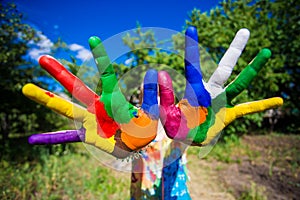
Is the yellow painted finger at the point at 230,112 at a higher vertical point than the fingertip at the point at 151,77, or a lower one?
lower

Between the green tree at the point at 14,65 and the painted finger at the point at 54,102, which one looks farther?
the green tree at the point at 14,65

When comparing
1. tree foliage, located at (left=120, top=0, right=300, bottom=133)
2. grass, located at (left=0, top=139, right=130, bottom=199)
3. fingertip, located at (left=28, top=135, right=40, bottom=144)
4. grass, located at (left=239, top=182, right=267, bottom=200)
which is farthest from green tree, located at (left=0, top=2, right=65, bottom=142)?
grass, located at (left=239, top=182, right=267, bottom=200)

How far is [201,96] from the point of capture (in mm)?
886

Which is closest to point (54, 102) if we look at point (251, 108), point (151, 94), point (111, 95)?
point (111, 95)

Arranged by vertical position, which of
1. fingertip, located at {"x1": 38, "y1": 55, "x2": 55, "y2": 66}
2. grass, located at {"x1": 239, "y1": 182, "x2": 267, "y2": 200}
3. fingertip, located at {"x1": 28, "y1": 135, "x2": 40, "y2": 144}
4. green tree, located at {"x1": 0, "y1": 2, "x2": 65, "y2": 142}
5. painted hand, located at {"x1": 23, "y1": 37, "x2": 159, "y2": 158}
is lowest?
grass, located at {"x1": 239, "y1": 182, "x2": 267, "y2": 200}

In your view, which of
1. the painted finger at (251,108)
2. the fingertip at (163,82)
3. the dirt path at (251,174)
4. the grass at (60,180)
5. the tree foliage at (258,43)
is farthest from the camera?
the tree foliage at (258,43)

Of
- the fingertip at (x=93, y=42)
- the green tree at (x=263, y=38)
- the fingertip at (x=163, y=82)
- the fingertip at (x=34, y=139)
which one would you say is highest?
the green tree at (x=263, y=38)

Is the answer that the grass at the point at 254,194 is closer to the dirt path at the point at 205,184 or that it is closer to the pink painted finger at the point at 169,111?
the dirt path at the point at 205,184

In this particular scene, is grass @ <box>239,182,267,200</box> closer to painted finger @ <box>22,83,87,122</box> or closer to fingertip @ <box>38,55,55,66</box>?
painted finger @ <box>22,83,87,122</box>

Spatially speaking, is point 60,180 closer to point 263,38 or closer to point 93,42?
point 93,42

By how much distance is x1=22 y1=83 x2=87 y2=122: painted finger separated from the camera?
2.39 feet

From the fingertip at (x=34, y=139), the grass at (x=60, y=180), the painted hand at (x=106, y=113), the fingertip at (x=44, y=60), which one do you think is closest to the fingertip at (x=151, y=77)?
the painted hand at (x=106, y=113)

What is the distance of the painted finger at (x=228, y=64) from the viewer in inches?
37.2

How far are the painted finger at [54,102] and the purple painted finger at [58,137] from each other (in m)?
0.07
